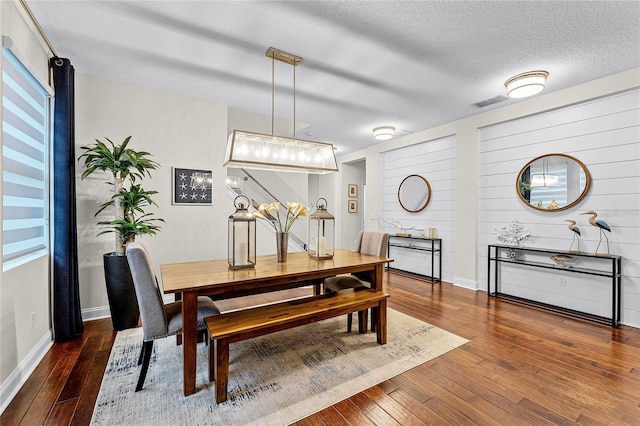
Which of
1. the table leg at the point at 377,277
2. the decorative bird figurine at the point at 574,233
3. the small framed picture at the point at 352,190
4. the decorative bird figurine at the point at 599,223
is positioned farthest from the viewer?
the small framed picture at the point at 352,190

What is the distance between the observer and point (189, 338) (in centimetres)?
194

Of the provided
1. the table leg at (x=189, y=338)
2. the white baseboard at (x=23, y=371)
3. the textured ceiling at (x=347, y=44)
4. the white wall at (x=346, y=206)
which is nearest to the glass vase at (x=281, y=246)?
the table leg at (x=189, y=338)

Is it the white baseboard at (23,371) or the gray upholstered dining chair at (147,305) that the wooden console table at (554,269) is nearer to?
the gray upholstered dining chair at (147,305)

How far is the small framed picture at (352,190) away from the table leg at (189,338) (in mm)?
6641

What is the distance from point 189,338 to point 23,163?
6.49 feet

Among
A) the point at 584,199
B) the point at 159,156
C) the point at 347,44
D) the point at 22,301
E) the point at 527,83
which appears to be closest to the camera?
the point at 22,301

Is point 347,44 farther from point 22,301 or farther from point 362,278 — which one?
point 22,301

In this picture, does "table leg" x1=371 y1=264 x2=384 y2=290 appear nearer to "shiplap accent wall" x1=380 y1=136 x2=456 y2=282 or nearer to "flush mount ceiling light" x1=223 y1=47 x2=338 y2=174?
"flush mount ceiling light" x1=223 y1=47 x2=338 y2=174

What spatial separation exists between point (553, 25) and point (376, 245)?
245 cm

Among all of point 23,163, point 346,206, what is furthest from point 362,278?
point 346,206

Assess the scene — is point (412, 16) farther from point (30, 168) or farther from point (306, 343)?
point (30, 168)

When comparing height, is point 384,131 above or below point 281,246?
above

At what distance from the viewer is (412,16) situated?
7.30ft

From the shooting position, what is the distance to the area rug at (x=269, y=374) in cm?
178
